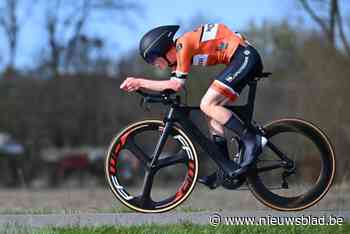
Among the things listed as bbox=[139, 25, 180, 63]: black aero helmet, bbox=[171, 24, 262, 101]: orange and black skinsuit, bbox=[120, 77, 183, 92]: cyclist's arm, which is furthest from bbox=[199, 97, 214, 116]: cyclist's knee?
bbox=[139, 25, 180, 63]: black aero helmet

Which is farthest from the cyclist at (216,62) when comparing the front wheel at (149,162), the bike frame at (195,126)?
the front wheel at (149,162)

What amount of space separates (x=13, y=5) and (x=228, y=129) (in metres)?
36.6

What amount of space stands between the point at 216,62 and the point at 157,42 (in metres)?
0.58

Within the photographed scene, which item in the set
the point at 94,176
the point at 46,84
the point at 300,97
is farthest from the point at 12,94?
the point at 300,97

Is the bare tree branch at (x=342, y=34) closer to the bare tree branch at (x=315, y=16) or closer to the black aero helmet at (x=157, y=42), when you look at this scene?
the bare tree branch at (x=315, y=16)

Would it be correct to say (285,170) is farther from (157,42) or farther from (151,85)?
(157,42)

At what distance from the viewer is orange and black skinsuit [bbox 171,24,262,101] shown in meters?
7.09

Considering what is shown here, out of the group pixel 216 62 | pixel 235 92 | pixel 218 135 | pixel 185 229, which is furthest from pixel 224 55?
pixel 185 229

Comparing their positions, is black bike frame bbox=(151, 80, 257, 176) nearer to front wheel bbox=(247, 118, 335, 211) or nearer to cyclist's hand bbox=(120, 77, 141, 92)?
front wheel bbox=(247, 118, 335, 211)

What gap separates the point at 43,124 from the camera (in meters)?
36.0

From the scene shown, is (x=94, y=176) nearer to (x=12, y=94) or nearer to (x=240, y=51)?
(x=12, y=94)

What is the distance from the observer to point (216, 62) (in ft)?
23.8

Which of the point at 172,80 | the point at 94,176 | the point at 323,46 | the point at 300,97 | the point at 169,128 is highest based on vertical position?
the point at 172,80

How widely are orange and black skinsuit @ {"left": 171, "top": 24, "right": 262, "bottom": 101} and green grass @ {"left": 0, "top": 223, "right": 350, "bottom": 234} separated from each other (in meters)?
1.32
